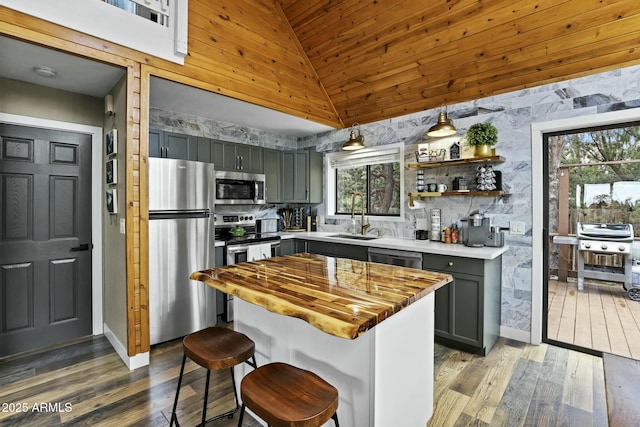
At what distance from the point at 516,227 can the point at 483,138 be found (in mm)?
971

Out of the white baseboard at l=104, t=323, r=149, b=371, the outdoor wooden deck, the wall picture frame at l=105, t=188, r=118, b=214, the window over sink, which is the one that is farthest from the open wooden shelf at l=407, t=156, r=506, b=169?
the white baseboard at l=104, t=323, r=149, b=371

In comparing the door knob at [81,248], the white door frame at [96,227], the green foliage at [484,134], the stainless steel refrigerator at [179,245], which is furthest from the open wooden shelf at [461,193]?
the door knob at [81,248]

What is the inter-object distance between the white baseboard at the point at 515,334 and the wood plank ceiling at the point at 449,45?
8.12 feet

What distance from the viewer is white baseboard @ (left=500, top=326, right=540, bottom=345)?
10.2 feet

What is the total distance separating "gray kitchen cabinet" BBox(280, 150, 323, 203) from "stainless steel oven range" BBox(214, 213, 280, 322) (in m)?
0.69

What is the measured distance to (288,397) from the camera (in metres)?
1.21

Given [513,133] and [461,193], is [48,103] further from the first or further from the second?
[513,133]

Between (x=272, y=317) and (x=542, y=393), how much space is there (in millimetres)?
2057

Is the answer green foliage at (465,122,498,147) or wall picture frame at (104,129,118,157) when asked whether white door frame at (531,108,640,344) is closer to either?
green foliage at (465,122,498,147)

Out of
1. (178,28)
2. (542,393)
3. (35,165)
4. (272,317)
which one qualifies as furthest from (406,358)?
(35,165)

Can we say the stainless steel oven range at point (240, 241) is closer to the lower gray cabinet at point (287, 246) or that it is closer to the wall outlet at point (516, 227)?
the lower gray cabinet at point (287, 246)

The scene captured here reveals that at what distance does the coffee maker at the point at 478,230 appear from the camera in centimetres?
316

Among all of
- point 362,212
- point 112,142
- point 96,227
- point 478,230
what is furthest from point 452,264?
point 96,227

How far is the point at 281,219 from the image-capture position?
4980 mm
